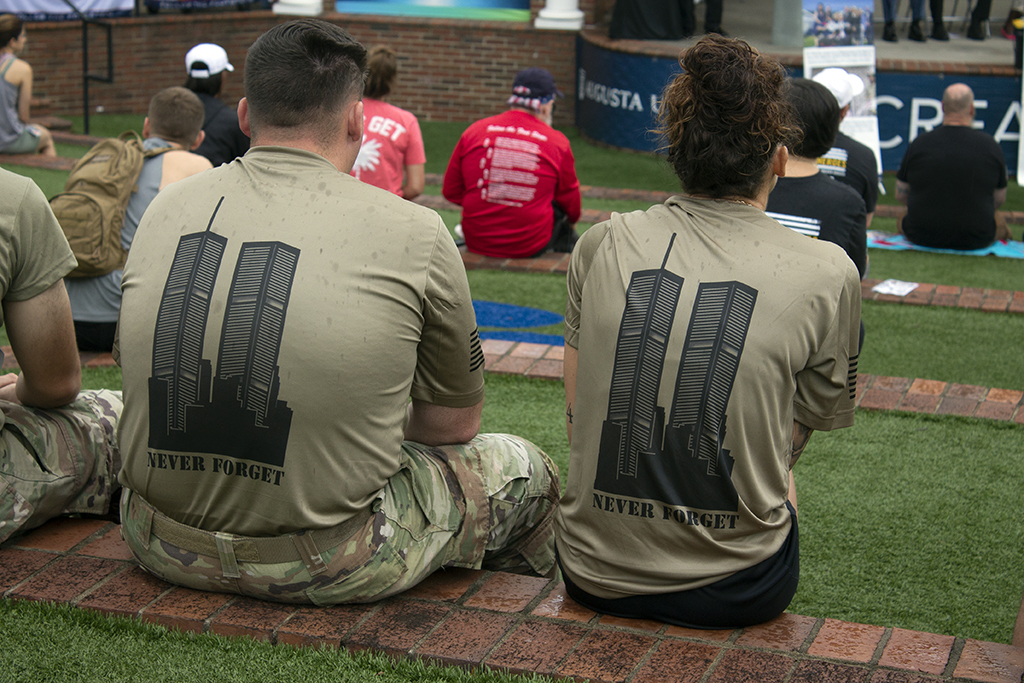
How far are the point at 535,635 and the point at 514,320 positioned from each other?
11.7ft

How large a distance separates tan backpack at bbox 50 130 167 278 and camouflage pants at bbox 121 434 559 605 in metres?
2.20

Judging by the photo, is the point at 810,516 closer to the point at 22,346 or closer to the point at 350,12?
the point at 22,346

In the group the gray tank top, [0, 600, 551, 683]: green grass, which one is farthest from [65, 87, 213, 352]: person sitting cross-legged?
the gray tank top

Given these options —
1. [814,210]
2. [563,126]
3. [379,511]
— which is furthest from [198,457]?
[563,126]

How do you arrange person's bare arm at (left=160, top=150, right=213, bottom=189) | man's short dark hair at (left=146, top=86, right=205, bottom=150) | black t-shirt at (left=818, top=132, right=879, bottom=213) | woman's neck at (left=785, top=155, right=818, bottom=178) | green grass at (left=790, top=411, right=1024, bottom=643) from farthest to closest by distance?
1. black t-shirt at (left=818, top=132, right=879, bottom=213)
2. man's short dark hair at (left=146, top=86, right=205, bottom=150)
3. person's bare arm at (left=160, top=150, right=213, bottom=189)
4. woman's neck at (left=785, top=155, right=818, bottom=178)
5. green grass at (left=790, top=411, right=1024, bottom=643)

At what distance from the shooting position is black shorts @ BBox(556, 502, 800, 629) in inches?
84.8

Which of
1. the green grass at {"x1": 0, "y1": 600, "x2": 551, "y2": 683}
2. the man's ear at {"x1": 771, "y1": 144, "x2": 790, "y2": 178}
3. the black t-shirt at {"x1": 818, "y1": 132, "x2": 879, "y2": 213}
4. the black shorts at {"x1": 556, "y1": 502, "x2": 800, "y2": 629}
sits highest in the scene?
the man's ear at {"x1": 771, "y1": 144, "x2": 790, "y2": 178}

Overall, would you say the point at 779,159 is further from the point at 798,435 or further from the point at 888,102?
the point at 888,102

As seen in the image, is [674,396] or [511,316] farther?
[511,316]

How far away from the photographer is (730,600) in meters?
2.16

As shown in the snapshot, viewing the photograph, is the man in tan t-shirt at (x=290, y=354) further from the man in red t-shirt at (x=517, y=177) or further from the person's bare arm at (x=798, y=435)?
the man in red t-shirt at (x=517, y=177)

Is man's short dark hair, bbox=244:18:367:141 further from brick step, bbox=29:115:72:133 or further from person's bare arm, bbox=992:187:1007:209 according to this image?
brick step, bbox=29:115:72:133

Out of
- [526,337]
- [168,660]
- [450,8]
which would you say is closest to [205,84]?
[526,337]

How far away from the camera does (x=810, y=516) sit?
3.31m
